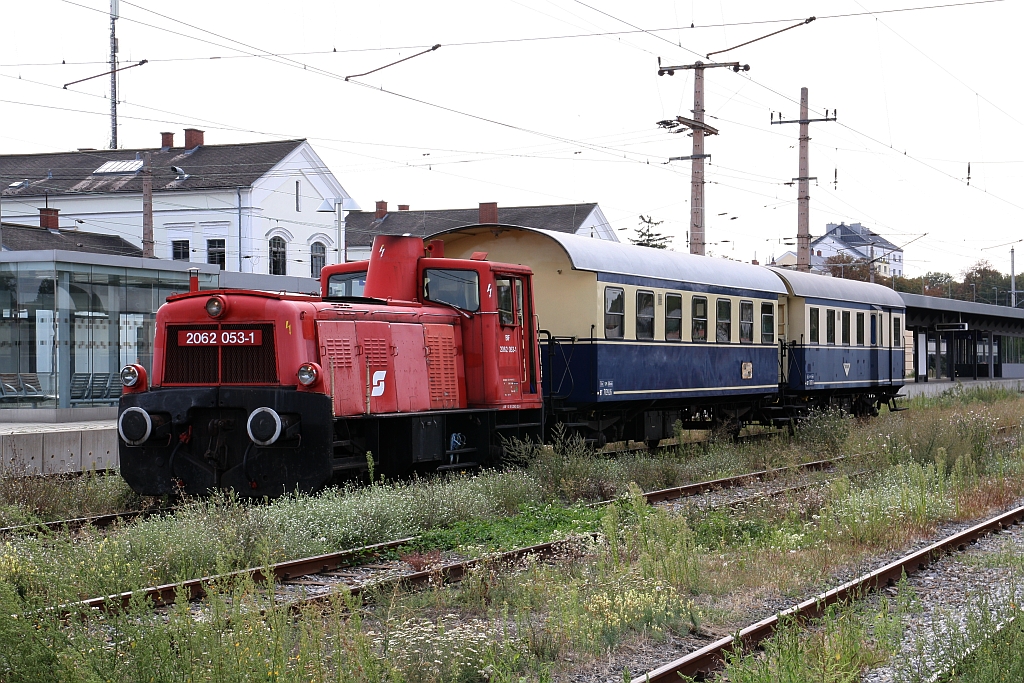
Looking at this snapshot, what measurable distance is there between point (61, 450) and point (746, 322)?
41.9ft

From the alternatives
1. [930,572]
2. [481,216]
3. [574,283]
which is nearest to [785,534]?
[930,572]

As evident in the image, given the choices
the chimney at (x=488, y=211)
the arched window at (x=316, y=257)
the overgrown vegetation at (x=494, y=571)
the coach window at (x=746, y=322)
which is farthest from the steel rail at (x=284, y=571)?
the chimney at (x=488, y=211)

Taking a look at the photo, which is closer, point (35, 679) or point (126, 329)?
point (35, 679)

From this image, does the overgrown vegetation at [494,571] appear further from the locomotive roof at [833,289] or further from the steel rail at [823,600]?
the locomotive roof at [833,289]

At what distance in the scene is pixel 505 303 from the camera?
47.3 feet

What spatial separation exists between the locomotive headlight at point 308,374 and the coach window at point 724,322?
33.9 feet

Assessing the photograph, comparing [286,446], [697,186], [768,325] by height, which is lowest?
[286,446]

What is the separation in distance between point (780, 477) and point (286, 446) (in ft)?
26.0

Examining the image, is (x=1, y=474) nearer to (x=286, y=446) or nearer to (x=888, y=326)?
(x=286, y=446)

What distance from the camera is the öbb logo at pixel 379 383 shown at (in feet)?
40.9

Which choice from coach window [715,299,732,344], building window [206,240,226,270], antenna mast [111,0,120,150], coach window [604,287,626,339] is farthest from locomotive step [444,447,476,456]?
building window [206,240,226,270]

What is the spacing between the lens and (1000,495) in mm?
13594

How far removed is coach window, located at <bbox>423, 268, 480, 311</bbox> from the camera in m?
14.2

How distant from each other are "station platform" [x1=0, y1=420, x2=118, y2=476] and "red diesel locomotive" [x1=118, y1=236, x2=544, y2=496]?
3.07 metres
